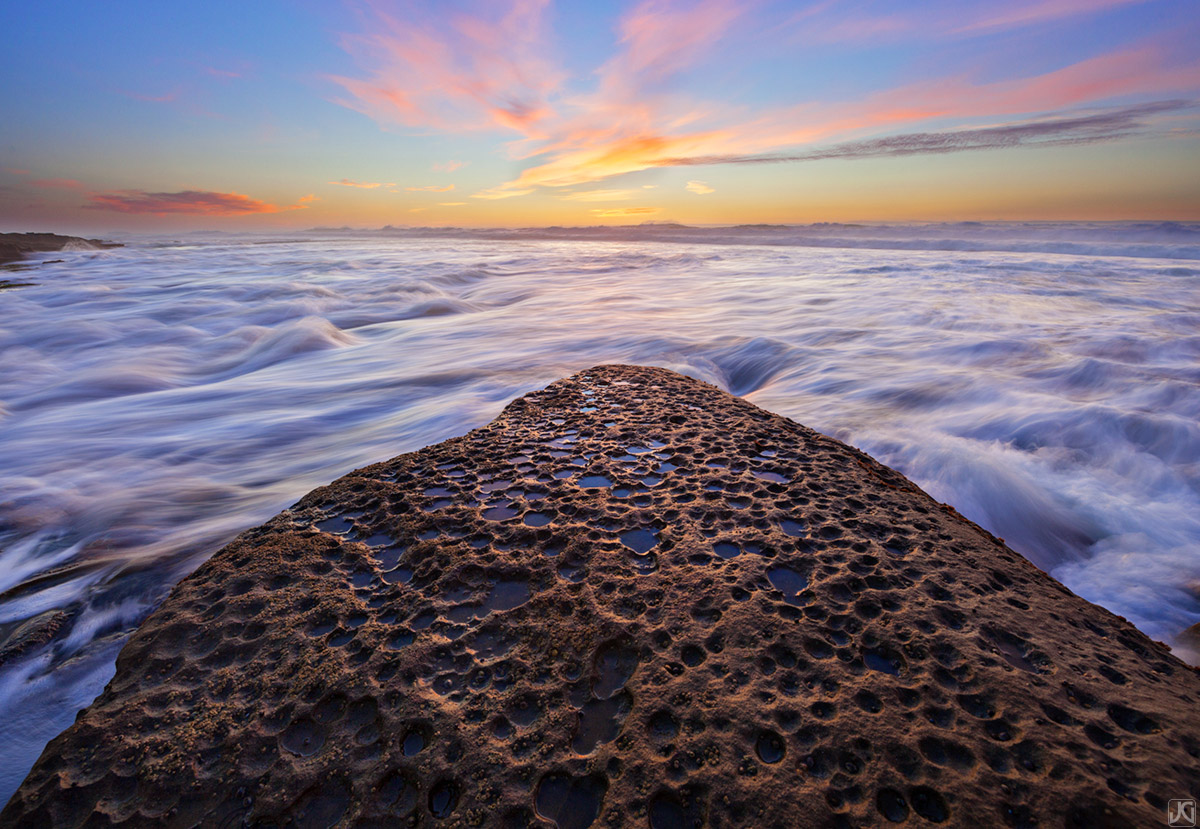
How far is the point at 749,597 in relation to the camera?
131 centimetres

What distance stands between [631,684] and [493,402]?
3130 mm

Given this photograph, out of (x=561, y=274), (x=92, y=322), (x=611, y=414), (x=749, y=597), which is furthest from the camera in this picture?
(x=561, y=274)

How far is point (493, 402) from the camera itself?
13.2ft

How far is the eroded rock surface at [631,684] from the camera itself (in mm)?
924

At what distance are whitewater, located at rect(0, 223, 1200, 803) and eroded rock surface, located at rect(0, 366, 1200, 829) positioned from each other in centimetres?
68

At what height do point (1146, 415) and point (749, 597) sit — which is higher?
point (749, 597)

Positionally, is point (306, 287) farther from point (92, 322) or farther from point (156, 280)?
point (156, 280)

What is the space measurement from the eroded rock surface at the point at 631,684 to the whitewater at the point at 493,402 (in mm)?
682

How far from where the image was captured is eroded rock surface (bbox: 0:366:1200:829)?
92 cm

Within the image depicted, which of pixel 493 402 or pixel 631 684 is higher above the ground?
pixel 631 684

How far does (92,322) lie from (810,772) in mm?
10312

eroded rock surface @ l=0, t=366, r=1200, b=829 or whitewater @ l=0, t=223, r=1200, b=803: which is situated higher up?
eroded rock surface @ l=0, t=366, r=1200, b=829

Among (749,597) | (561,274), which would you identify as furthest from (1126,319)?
(561,274)

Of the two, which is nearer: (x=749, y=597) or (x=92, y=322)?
(x=749, y=597)
